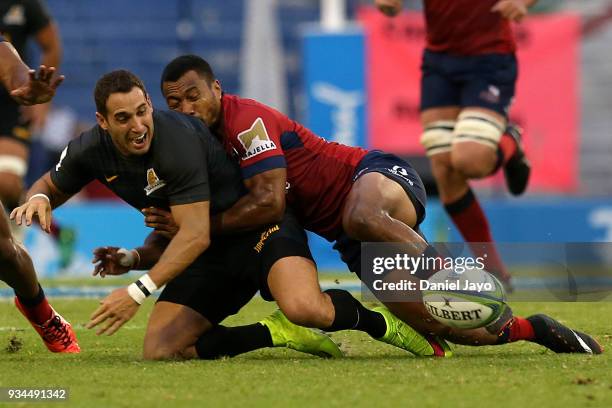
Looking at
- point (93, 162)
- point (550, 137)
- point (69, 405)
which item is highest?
point (93, 162)

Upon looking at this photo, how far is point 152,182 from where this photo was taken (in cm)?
596

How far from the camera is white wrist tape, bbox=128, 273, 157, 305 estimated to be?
17.8 ft

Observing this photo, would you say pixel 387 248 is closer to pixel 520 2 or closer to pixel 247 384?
pixel 247 384

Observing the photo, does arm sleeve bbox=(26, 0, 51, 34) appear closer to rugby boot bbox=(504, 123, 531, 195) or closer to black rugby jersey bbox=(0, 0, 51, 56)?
black rugby jersey bbox=(0, 0, 51, 56)

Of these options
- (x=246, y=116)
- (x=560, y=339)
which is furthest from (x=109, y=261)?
(x=560, y=339)

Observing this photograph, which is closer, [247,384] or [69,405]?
[69,405]

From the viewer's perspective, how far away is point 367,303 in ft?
23.4

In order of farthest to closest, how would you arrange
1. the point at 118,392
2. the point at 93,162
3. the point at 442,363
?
1. the point at 93,162
2. the point at 442,363
3. the point at 118,392

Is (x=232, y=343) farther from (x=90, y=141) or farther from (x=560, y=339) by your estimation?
(x=560, y=339)

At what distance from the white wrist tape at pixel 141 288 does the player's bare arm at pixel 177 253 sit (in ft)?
0.04

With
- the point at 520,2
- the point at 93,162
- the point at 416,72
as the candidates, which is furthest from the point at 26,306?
the point at 416,72

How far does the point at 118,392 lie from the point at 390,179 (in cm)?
210

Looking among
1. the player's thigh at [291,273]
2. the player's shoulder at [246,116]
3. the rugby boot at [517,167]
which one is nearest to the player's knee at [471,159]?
the rugby boot at [517,167]

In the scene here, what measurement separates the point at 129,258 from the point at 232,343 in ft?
2.21
